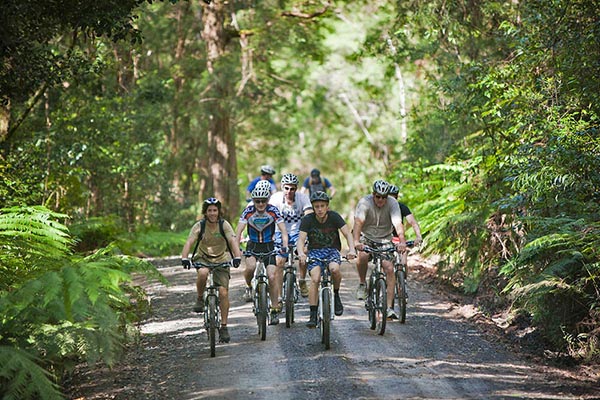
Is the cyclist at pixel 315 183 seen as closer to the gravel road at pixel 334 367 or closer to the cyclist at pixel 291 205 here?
the cyclist at pixel 291 205

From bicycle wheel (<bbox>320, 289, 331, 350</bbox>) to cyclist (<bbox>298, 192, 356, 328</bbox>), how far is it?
0.56 meters

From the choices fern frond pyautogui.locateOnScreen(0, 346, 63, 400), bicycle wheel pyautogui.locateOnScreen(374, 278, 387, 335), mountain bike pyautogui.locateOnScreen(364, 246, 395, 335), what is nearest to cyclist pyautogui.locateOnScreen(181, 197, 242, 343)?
mountain bike pyautogui.locateOnScreen(364, 246, 395, 335)

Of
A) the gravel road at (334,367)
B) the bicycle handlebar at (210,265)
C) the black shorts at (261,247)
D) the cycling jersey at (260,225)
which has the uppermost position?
the cycling jersey at (260,225)

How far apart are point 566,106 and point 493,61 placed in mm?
3461

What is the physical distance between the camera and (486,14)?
17203mm

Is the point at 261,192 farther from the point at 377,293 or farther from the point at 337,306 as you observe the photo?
the point at 377,293

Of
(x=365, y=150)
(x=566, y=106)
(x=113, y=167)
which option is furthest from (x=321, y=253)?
(x=365, y=150)

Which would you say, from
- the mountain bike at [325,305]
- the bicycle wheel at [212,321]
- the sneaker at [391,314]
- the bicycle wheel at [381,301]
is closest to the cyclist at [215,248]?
the bicycle wheel at [212,321]

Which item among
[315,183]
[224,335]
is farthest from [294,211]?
[315,183]

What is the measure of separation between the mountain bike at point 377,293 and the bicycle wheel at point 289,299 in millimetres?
1155

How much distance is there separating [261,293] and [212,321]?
1236 mm

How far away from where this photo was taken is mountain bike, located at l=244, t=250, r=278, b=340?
11.4 m

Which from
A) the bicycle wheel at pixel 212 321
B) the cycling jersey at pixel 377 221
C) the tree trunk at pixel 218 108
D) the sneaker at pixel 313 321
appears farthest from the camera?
the tree trunk at pixel 218 108

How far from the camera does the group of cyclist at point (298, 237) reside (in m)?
11.3
